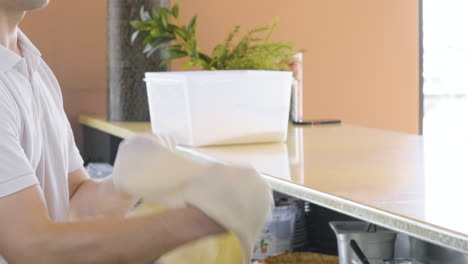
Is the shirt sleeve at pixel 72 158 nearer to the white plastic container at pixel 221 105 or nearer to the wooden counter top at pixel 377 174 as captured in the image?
the wooden counter top at pixel 377 174

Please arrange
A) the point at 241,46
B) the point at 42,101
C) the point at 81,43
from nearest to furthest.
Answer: the point at 42,101 < the point at 241,46 < the point at 81,43

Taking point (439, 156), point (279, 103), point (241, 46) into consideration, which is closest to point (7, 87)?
point (439, 156)

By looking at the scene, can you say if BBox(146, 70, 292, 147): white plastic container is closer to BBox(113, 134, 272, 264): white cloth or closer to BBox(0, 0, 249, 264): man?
BBox(0, 0, 249, 264): man

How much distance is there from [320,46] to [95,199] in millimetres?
2483

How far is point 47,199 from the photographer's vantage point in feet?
4.12

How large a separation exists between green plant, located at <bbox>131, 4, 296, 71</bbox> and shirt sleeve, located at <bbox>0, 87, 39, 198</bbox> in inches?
60.9

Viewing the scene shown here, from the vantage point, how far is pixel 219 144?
2.26 meters

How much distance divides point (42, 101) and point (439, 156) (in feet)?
3.28

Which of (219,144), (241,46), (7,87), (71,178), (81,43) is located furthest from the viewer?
(81,43)

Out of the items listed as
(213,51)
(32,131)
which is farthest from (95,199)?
(213,51)

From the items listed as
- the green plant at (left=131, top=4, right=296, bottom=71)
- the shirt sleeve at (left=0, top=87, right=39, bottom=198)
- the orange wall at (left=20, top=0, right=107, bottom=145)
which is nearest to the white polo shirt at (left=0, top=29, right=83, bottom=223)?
the shirt sleeve at (left=0, top=87, right=39, bottom=198)

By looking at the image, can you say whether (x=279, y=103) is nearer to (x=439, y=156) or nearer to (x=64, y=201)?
(x=439, y=156)

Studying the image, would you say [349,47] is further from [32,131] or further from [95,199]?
[32,131]

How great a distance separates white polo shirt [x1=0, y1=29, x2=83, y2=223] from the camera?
100 cm
